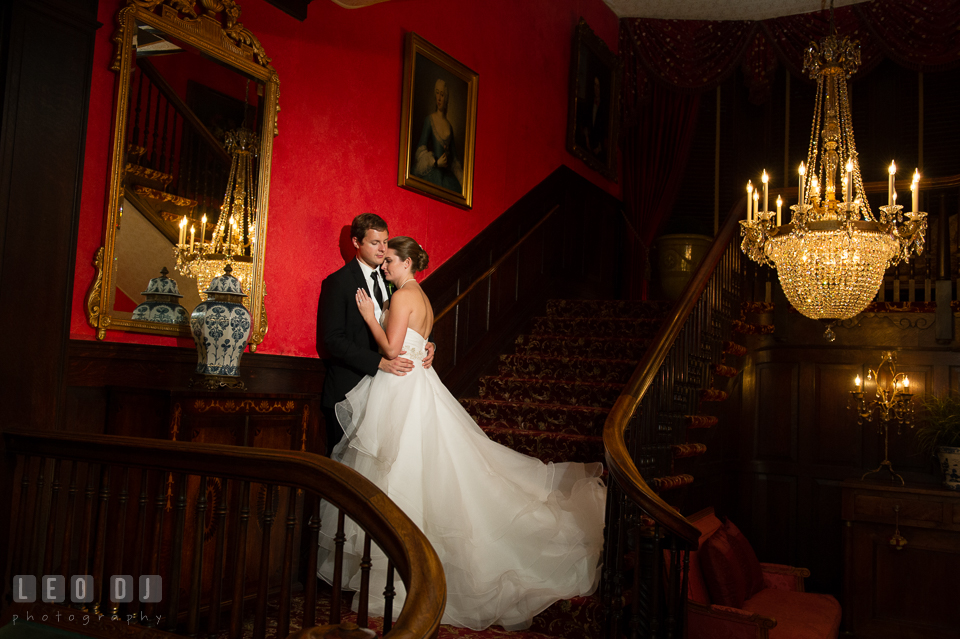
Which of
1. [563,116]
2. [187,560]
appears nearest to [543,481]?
[187,560]

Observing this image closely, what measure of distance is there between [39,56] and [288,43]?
1.42m

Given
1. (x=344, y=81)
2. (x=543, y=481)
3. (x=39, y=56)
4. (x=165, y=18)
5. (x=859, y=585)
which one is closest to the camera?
(x=39, y=56)

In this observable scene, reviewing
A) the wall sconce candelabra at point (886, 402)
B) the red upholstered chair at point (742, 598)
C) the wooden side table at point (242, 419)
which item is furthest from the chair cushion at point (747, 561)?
the wooden side table at point (242, 419)

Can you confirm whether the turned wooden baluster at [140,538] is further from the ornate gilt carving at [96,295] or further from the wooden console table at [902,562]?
the wooden console table at [902,562]

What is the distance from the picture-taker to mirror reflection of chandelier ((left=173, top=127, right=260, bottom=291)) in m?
3.49

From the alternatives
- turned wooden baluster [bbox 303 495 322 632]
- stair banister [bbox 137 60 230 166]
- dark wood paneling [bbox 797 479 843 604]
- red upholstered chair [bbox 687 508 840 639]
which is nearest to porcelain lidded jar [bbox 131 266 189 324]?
stair banister [bbox 137 60 230 166]

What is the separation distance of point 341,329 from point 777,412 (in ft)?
14.4

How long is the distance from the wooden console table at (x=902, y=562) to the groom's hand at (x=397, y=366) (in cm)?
392

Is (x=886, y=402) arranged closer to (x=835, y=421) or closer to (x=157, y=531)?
(x=835, y=421)

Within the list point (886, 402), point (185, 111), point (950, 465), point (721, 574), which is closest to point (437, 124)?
point (185, 111)

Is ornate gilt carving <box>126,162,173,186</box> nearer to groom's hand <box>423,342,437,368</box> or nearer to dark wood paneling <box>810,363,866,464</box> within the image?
groom's hand <box>423,342,437,368</box>

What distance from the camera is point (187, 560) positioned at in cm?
300

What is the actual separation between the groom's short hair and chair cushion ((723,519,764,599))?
3.04 m

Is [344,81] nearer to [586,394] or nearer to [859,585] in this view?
[586,394]
